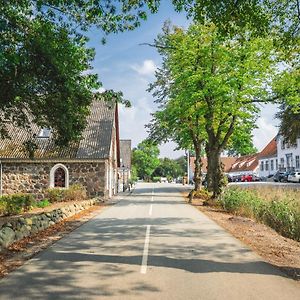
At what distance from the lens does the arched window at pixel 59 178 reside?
35219mm

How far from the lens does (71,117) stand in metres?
15.6

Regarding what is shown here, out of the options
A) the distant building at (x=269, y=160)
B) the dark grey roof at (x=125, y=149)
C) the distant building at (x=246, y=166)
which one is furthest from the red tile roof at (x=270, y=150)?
the dark grey roof at (x=125, y=149)

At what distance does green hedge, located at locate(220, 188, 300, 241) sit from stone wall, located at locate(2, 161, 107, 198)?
12611 millimetres

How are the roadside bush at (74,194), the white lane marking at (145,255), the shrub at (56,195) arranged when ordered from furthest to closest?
the roadside bush at (74,194), the shrub at (56,195), the white lane marking at (145,255)

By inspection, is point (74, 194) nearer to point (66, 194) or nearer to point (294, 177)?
point (66, 194)

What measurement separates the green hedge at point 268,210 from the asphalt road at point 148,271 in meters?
3.14

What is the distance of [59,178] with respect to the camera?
3525cm

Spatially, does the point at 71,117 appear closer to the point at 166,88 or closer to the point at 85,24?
the point at 85,24

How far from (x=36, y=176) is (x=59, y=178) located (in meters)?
1.87

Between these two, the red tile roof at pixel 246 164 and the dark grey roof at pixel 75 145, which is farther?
the red tile roof at pixel 246 164

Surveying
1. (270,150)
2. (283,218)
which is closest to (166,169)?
(270,150)

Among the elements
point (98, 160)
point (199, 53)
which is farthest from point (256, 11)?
point (98, 160)

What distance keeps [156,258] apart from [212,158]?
20.5 metres

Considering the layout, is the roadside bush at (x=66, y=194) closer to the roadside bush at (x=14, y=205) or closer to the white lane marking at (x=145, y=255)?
the roadside bush at (x=14, y=205)
